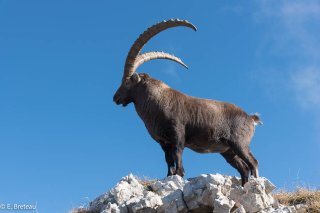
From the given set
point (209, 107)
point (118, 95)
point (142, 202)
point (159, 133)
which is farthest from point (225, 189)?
point (118, 95)

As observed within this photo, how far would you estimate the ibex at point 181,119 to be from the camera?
13.7m

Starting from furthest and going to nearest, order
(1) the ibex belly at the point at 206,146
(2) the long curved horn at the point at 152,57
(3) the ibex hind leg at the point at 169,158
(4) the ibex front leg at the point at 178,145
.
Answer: (2) the long curved horn at the point at 152,57 → (1) the ibex belly at the point at 206,146 → (3) the ibex hind leg at the point at 169,158 → (4) the ibex front leg at the point at 178,145

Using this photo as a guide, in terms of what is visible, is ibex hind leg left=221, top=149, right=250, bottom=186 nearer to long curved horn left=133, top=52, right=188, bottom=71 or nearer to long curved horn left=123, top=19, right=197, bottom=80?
long curved horn left=133, top=52, right=188, bottom=71

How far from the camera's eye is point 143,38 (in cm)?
1522

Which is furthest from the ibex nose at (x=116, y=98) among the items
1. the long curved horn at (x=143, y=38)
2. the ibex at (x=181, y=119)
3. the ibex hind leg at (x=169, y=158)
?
the ibex hind leg at (x=169, y=158)

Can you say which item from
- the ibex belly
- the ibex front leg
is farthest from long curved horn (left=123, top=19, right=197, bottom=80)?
the ibex belly

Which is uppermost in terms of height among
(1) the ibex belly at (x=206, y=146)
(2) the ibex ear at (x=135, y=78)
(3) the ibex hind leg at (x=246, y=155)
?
(2) the ibex ear at (x=135, y=78)

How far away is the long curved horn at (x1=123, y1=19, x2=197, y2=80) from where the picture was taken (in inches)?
594

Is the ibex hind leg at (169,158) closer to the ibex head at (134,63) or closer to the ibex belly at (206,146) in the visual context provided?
the ibex belly at (206,146)

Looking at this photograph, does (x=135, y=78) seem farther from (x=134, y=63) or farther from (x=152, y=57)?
(x=152, y=57)

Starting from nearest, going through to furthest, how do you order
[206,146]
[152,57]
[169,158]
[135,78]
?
[169,158], [206,146], [135,78], [152,57]

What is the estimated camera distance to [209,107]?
14.6 m

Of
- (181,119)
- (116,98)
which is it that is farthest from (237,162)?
(116,98)

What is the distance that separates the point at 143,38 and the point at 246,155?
13.6 ft
